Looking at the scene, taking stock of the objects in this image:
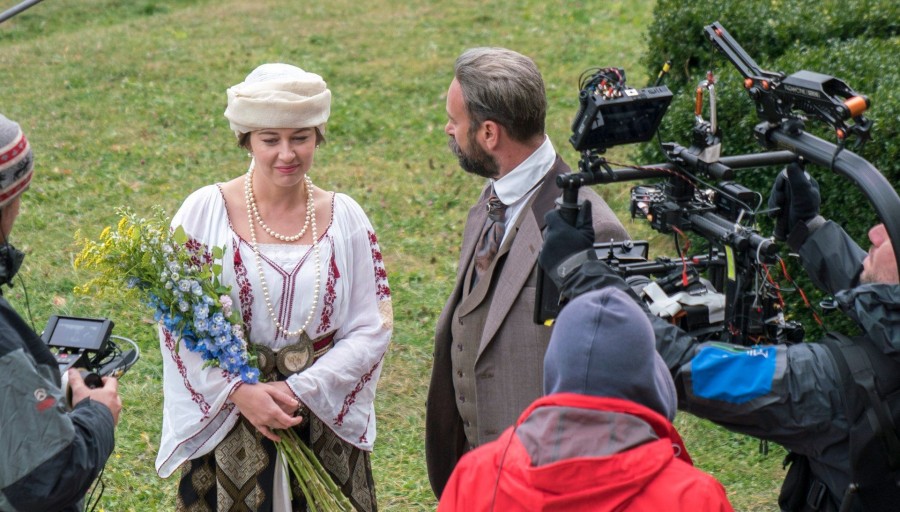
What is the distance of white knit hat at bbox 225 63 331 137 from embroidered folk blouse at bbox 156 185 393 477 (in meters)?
0.32

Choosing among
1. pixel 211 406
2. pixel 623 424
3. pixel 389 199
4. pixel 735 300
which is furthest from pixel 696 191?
pixel 389 199

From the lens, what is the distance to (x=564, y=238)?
3150 millimetres

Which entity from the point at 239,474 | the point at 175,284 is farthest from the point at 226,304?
the point at 239,474

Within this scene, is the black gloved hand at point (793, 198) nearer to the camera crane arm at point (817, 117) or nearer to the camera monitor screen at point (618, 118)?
the camera crane arm at point (817, 117)

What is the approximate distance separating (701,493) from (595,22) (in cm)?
1230

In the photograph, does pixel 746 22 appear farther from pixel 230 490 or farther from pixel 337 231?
pixel 230 490

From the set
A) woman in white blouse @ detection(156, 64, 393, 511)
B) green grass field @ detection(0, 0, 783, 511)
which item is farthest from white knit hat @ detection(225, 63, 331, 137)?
green grass field @ detection(0, 0, 783, 511)

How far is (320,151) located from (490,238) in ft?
21.9

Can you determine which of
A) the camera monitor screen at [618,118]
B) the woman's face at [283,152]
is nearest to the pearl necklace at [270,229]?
the woman's face at [283,152]

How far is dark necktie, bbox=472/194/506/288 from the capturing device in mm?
3951

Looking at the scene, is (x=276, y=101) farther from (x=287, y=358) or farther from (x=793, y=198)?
(x=793, y=198)

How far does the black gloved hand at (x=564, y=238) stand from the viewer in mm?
3146

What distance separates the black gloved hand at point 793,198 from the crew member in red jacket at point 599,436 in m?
1.21

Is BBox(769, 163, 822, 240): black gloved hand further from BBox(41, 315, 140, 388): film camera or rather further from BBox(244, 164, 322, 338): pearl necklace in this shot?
BBox(41, 315, 140, 388): film camera
